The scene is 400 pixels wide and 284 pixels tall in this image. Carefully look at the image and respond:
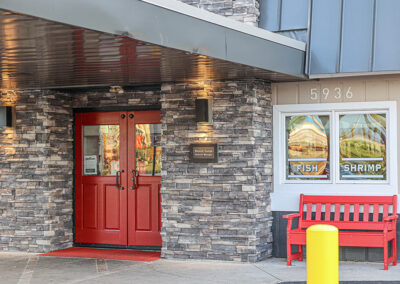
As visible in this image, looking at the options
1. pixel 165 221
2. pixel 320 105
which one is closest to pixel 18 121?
pixel 165 221

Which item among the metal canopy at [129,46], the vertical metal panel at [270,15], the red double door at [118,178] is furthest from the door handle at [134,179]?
the vertical metal panel at [270,15]

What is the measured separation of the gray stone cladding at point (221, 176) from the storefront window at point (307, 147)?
0.33m

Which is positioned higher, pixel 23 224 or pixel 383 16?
pixel 383 16

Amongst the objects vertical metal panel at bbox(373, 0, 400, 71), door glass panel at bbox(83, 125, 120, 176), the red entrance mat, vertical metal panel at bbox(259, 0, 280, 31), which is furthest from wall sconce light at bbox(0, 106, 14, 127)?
vertical metal panel at bbox(373, 0, 400, 71)

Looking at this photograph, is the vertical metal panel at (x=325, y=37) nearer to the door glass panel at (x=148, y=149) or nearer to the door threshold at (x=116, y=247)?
the door glass panel at (x=148, y=149)

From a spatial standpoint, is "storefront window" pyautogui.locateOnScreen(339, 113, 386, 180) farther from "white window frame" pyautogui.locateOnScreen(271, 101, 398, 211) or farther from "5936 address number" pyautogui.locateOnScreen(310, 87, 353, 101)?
"5936 address number" pyautogui.locateOnScreen(310, 87, 353, 101)

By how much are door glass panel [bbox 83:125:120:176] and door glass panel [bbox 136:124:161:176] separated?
0.41 metres

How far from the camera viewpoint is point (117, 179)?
34.8 feet

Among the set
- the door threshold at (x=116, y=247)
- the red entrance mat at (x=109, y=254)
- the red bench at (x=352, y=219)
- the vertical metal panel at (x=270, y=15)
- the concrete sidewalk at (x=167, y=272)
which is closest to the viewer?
the concrete sidewalk at (x=167, y=272)

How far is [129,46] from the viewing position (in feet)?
21.6

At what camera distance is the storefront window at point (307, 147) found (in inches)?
376

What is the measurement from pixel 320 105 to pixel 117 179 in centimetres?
348

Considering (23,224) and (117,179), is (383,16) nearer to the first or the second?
(117,179)

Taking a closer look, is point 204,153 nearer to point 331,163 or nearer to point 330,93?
point 331,163
